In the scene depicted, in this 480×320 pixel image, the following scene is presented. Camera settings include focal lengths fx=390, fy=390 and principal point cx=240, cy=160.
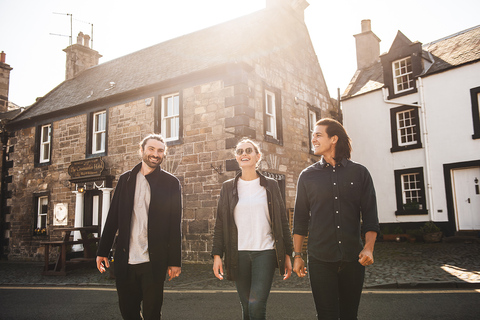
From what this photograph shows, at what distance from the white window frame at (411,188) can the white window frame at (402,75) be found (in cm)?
384

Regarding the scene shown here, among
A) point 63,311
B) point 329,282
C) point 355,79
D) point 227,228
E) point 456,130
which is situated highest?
point 355,79

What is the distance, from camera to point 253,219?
352cm

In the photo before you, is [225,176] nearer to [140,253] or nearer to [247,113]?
[247,113]

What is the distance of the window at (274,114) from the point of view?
1345cm

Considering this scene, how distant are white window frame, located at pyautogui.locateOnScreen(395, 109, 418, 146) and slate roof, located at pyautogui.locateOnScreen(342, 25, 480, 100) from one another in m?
1.69

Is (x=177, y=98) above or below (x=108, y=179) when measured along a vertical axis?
above

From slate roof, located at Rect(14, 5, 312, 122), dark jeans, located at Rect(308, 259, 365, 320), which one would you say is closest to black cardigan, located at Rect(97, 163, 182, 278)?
dark jeans, located at Rect(308, 259, 365, 320)

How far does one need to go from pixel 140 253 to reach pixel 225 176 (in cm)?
831

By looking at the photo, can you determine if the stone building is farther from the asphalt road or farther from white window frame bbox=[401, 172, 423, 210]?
the asphalt road

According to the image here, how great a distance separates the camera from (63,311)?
5949 millimetres

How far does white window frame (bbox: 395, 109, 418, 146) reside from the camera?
1704 cm

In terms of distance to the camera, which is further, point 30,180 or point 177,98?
point 30,180

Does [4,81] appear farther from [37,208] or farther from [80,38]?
[37,208]

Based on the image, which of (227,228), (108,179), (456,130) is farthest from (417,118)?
(227,228)
